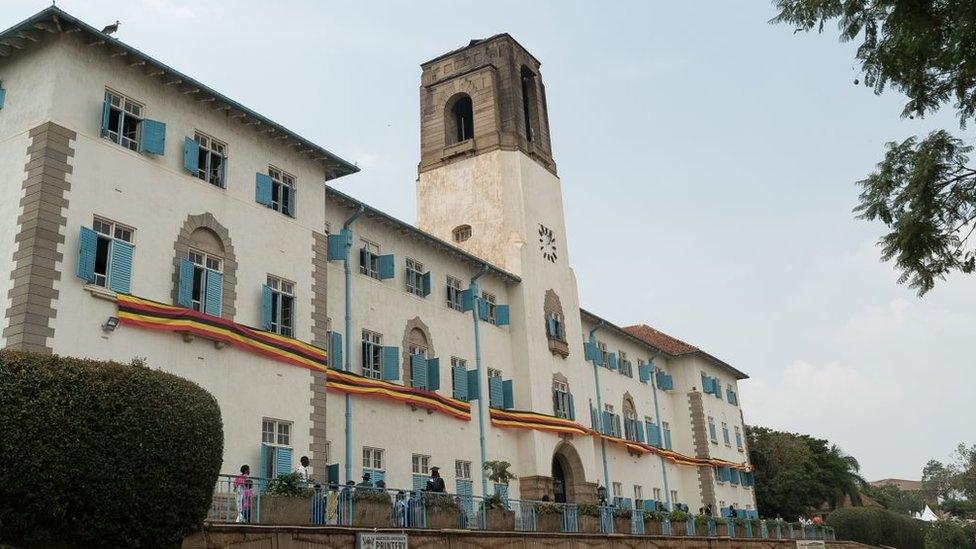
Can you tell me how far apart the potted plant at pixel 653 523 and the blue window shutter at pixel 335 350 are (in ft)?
43.8

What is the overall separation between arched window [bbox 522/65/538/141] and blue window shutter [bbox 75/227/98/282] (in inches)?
1049

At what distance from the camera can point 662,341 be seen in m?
56.9

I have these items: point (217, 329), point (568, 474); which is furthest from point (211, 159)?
point (568, 474)

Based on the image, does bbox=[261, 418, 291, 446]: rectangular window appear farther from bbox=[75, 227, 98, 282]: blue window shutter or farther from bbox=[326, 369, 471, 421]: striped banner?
bbox=[75, 227, 98, 282]: blue window shutter

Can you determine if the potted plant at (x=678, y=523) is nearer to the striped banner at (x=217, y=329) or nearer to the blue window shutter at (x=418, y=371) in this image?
the blue window shutter at (x=418, y=371)

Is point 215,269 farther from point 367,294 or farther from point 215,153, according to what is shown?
point 367,294

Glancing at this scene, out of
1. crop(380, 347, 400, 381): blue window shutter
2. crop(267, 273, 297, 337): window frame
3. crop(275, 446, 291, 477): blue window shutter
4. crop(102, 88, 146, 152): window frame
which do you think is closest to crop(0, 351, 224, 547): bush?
crop(275, 446, 291, 477): blue window shutter

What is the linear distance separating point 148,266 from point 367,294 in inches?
383

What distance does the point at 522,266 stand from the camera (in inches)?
1519

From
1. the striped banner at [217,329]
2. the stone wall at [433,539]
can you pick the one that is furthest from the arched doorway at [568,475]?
the striped banner at [217,329]

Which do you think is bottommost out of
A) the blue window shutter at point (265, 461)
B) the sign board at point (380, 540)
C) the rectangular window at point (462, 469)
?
the sign board at point (380, 540)

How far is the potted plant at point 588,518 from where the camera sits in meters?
Result: 29.6

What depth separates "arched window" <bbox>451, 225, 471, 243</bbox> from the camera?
1594 inches

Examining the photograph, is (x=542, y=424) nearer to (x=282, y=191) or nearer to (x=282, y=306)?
(x=282, y=306)
